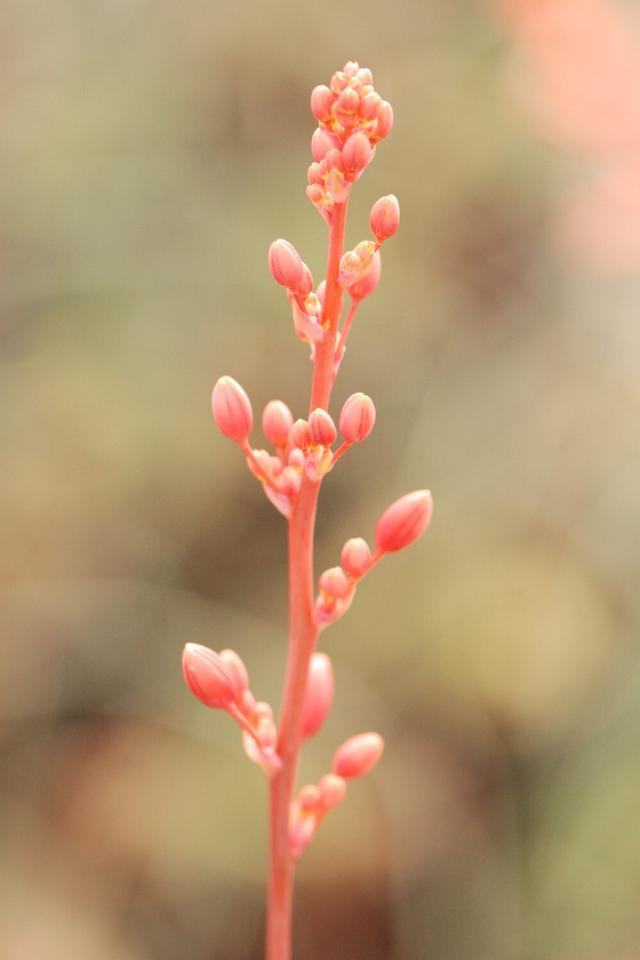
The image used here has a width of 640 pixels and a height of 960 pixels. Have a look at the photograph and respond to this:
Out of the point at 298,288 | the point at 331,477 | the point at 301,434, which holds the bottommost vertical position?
the point at 331,477

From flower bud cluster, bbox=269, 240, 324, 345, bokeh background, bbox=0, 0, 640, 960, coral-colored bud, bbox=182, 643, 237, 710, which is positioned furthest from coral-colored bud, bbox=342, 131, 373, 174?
bokeh background, bbox=0, 0, 640, 960

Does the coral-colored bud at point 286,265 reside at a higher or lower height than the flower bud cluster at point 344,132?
lower

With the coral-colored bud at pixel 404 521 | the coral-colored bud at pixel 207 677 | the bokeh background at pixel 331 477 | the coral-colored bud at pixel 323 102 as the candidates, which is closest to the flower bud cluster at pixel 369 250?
the coral-colored bud at pixel 323 102

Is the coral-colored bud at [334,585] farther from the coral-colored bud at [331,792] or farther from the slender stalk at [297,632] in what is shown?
the coral-colored bud at [331,792]

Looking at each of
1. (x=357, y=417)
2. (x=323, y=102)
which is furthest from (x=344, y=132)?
(x=357, y=417)

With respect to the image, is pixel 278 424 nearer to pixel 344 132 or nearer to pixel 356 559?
pixel 356 559

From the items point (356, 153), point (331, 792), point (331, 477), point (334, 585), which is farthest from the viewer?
point (331, 477)
